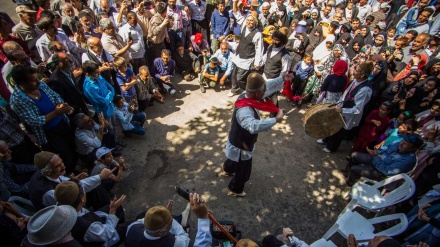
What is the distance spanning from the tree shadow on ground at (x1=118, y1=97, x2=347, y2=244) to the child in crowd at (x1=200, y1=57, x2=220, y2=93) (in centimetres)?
173

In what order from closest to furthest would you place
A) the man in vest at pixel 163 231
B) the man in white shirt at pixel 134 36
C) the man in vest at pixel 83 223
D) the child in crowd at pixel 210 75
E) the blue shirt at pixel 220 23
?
1. the man in vest at pixel 163 231
2. the man in vest at pixel 83 223
3. the man in white shirt at pixel 134 36
4. the child in crowd at pixel 210 75
5. the blue shirt at pixel 220 23

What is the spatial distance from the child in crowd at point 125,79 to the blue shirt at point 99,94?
0.81m

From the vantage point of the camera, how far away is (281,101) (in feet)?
24.2

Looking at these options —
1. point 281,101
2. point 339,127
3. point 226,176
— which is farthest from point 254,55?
point 226,176

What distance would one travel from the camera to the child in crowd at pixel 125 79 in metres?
5.53

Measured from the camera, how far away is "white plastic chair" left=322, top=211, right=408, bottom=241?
Answer: 336 cm

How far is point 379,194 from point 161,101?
5487mm

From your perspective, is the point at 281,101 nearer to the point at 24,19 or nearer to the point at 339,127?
the point at 339,127

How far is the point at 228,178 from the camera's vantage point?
4.92 m

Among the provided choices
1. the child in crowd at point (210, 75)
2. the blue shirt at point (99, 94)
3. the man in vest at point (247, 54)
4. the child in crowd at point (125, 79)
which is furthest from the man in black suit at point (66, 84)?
the man in vest at point (247, 54)

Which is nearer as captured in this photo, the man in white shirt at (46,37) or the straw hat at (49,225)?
the straw hat at (49,225)

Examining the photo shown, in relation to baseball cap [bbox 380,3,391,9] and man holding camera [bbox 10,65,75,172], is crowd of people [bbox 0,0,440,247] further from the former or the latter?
baseball cap [bbox 380,3,391,9]

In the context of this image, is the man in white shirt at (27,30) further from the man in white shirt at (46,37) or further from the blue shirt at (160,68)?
the blue shirt at (160,68)

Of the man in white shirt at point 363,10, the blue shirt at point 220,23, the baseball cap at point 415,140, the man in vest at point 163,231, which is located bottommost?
the man in vest at point 163,231
